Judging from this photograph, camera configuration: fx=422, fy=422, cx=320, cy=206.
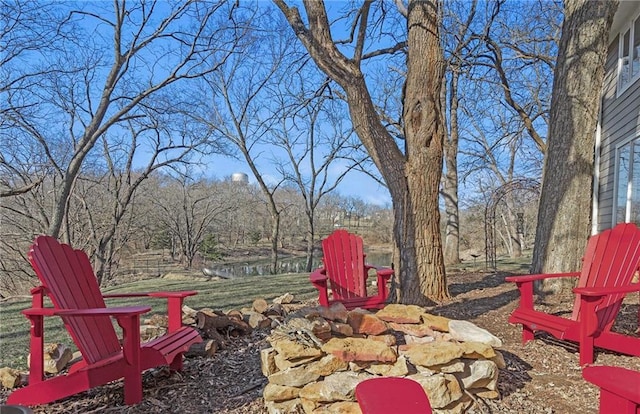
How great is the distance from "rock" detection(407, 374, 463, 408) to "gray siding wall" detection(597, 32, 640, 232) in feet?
18.8

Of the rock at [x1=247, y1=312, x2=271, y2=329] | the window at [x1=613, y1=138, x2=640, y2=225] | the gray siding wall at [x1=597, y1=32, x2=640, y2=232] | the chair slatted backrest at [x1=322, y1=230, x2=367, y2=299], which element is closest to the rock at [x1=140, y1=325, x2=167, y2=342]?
the rock at [x1=247, y1=312, x2=271, y2=329]

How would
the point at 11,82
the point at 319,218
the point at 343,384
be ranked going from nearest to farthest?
the point at 343,384, the point at 11,82, the point at 319,218

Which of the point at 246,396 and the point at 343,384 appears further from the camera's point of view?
the point at 246,396

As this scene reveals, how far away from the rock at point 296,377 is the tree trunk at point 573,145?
11.6ft

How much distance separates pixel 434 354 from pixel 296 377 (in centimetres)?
73

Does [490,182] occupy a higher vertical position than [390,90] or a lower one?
lower

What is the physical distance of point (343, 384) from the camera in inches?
83.8

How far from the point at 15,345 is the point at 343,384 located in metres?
3.45

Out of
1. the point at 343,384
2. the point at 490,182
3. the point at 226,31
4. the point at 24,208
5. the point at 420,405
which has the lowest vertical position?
the point at 343,384

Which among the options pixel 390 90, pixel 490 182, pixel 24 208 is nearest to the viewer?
pixel 24 208

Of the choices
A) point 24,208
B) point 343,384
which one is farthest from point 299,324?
point 24,208

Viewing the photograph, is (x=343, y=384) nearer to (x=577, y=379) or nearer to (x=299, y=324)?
(x=299, y=324)

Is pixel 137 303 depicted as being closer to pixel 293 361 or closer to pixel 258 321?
pixel 258 321

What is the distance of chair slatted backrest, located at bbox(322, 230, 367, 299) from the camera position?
13.8 ft
